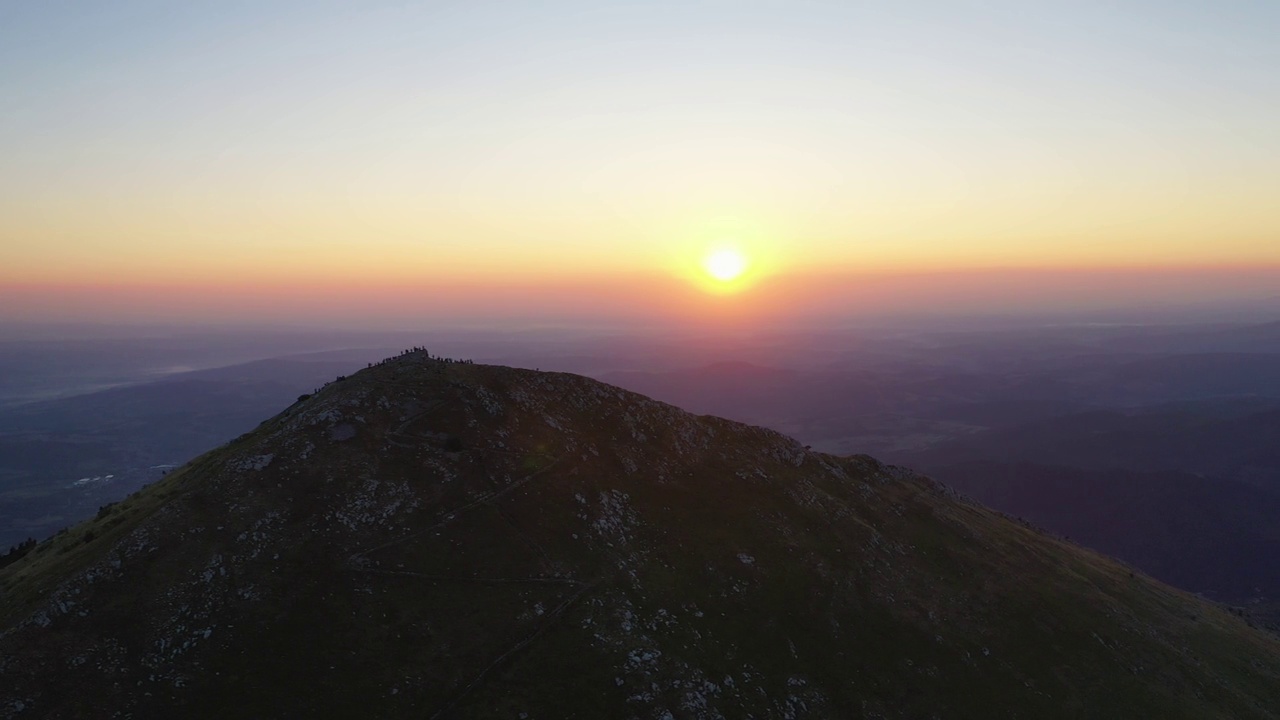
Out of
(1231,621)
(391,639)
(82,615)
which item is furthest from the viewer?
(1231,621)

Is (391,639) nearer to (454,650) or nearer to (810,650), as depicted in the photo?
(454,650)

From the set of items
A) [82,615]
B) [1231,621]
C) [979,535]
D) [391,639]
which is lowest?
[1231,621]

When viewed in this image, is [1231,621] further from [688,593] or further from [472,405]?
[472,405]

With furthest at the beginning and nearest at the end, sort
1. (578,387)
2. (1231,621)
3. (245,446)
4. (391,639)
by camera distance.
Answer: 1. (1231,621)
2. (578,387)
3. (245,446)
4. (391,639)

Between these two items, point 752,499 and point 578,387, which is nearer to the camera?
point 752,499

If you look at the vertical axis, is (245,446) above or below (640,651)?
above

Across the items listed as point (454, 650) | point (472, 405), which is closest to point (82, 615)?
point (454, 650)
